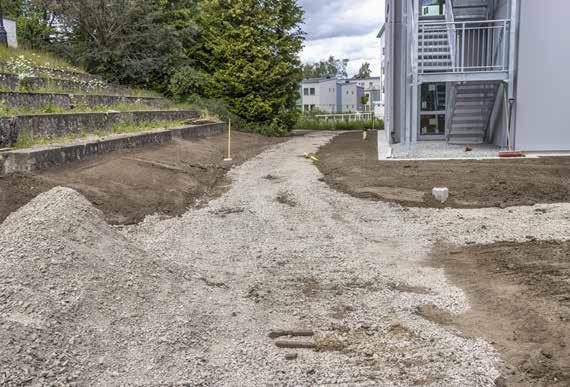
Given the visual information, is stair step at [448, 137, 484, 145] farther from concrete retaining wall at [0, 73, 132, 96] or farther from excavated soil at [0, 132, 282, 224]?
concrete retaining wall at [0, 73, 132, 96]

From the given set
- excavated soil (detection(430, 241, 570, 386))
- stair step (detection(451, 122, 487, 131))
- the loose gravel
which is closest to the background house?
stair step (detection(451, 122, 487, 131))

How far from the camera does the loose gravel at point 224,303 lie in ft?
11.3

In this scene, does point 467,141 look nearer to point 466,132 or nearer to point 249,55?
point 466,132

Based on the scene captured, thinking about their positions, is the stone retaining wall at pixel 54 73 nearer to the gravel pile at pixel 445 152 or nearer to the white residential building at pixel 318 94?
the gravel pile at pixel 445 152

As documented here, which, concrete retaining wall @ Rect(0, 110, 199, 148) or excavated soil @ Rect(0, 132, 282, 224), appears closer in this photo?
excavated soil @ Rect(0, 132, 282, 224)

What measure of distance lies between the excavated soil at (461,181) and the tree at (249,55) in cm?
1313

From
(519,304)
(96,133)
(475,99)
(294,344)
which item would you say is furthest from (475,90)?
(294,344)

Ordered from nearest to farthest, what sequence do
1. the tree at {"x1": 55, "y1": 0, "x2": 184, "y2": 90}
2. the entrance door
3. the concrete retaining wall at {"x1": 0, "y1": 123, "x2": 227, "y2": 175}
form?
the concrete retaining wall at {"x1": 0, "y1": 123, "x2": 227, "y2": 175}
the entrance door
the tree at {"x1": 55, "y1": 0, "x2": 184, "y2": 90}

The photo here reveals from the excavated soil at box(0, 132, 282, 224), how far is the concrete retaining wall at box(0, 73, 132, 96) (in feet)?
9.47

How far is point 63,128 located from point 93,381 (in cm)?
834

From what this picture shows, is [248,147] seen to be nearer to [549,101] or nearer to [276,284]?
[549,101]

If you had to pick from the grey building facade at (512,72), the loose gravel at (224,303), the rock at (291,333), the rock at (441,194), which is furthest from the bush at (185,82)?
the rock at (291,333)

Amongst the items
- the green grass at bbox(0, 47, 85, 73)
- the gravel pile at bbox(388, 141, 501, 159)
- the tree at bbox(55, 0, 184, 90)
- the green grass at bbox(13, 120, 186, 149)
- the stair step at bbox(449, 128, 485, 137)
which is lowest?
the gravel pile at bbox(388, 141, 501, 159)

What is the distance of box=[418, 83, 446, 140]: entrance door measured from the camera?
1917cm
